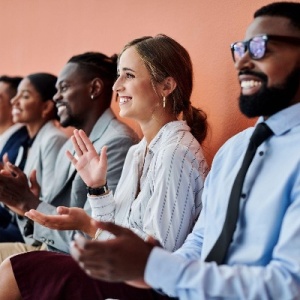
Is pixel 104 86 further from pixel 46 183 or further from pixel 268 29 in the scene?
pixel 268 29

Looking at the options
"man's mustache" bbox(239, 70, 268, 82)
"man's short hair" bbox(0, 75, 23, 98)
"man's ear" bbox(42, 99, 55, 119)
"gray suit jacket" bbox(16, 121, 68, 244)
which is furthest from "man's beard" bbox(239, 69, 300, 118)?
"man's short hair" bbox(0, 75, 23, 98)

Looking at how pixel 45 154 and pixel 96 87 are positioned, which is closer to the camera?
pixel 96 87

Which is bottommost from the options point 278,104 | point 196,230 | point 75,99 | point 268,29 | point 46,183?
point 46,183

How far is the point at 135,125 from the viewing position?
291 centimetres

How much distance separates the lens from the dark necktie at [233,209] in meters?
1.49

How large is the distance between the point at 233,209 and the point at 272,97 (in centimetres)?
28

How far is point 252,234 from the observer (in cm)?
146

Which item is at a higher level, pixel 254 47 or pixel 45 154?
pixel 254 47

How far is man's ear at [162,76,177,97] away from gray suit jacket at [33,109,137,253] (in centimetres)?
46

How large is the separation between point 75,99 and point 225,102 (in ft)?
2.34

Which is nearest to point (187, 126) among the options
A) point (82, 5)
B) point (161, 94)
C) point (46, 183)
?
point (161, 94)

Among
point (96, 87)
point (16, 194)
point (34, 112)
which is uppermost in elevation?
point (96, 87)

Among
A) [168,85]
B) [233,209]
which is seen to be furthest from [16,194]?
[233,209]

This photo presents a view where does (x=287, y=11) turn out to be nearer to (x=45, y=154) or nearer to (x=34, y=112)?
(x=45, y=154)
